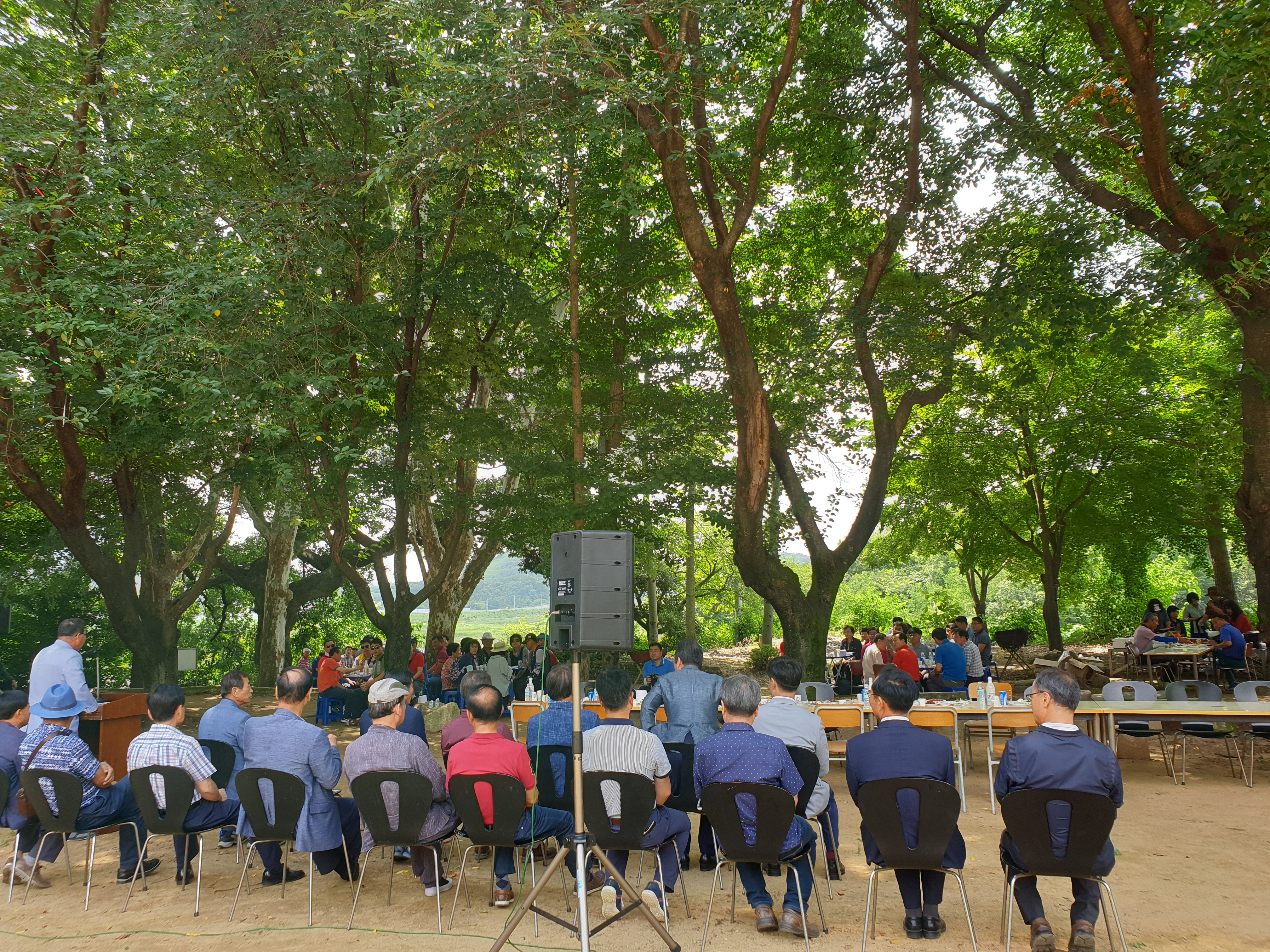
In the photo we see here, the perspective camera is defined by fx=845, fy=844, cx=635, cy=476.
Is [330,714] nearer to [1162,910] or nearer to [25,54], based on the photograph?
[25,54]

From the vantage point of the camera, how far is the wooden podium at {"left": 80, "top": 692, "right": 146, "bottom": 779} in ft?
24.0

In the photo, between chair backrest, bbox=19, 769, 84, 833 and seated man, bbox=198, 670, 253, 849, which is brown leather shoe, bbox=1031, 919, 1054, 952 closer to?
seated man, bbox=198, 670, 253, 849

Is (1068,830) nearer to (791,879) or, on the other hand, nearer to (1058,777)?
(1058,777)

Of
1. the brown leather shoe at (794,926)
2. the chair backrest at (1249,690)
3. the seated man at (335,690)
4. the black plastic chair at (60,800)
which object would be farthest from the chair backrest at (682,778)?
the seated man at (335,690)

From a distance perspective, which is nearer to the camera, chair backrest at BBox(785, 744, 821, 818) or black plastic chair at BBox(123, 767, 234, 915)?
chair backrest at BBox(785, 744, 821, 818)

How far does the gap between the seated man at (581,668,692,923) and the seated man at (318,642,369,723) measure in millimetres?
8906

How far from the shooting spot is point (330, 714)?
12859 mm

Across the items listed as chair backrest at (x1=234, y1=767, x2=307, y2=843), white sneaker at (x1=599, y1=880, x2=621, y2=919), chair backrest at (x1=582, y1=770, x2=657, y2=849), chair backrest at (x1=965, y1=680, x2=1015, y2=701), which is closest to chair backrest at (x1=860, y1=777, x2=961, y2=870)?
chair backrest at (x1=582, y1=770, x2=657, y2=849)

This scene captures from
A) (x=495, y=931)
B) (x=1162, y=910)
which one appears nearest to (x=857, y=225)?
(x=1162, y=910)

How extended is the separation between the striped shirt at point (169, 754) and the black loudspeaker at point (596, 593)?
85.4 inches

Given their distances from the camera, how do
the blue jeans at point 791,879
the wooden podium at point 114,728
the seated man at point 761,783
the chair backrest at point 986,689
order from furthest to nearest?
1. the wooden podium at point 114,728
2. the chair backrest at point 986,689
3. the blue jeans at point 791,879
4. the seated man at point 761,783

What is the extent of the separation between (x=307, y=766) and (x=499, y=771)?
114 cm

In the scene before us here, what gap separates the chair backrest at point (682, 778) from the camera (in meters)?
4.91

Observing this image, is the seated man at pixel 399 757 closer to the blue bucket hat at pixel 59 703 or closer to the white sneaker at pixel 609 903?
the white sneaker at pixel 609 903
